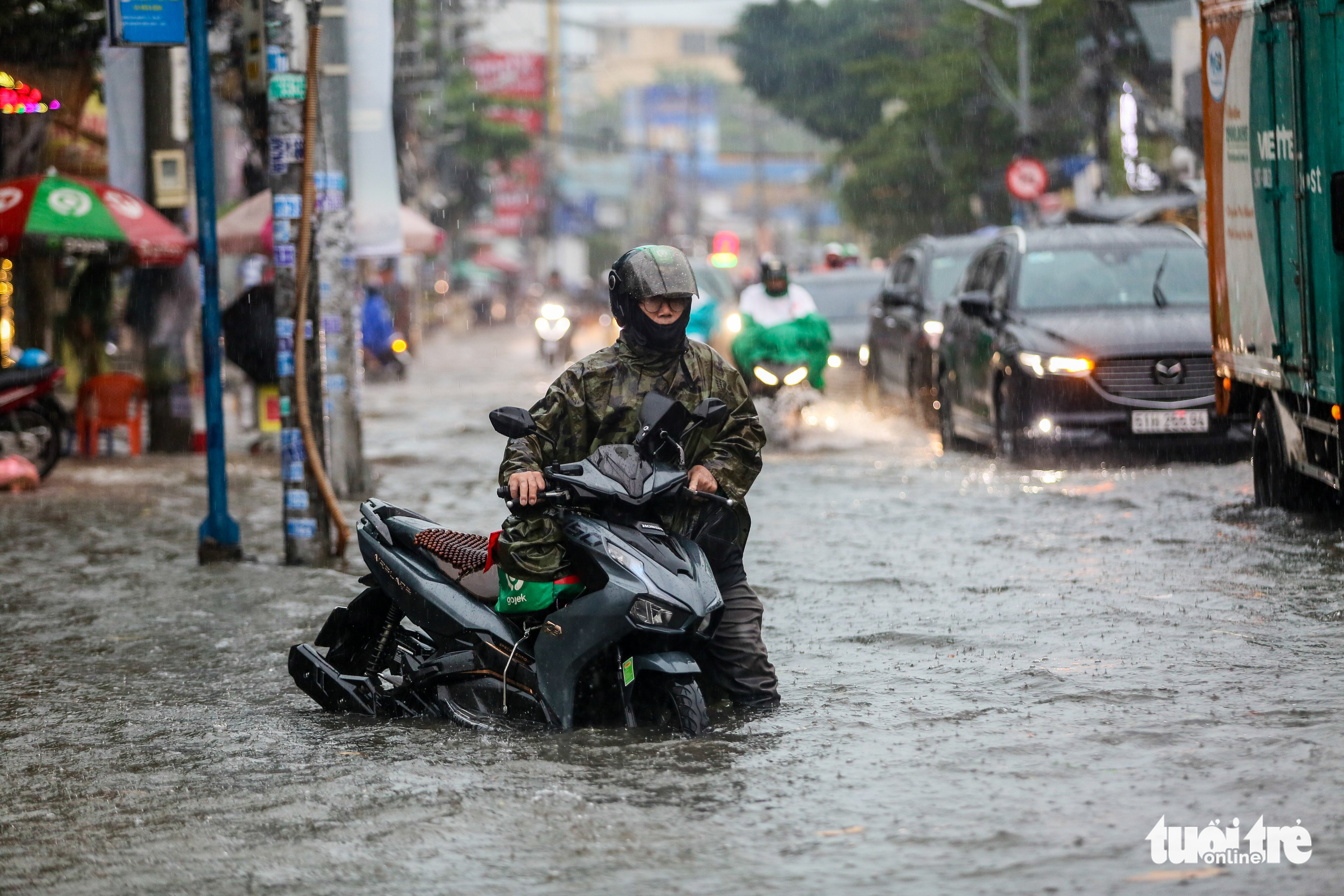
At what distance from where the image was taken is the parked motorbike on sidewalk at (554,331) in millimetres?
32156

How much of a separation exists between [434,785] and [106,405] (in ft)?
43.5

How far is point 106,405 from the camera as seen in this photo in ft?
58.5

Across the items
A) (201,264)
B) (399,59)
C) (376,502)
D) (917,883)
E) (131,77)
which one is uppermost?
(399,59)

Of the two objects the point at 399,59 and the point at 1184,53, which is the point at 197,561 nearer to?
the point at 1184,53

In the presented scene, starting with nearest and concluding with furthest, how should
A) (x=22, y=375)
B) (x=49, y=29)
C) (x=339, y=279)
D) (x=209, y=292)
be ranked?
(x=209, y=292) < (x=339, y=279) < (x=22, y=375) < (x=49, y=29)

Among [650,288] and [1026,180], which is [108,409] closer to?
[650,288]

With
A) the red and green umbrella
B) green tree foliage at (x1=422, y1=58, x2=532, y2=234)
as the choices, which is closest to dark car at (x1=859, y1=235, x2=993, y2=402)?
the red and green umbrella

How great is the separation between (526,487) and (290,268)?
4969mm

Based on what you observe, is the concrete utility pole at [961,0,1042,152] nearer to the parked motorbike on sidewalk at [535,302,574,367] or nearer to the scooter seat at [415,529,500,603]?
the parked motorbike on sidewalk at [535,302,574,367]

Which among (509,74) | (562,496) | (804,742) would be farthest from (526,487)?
(509,74)

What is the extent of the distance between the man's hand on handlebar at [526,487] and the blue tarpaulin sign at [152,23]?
5.56m

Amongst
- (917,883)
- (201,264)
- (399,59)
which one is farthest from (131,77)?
(399,59)

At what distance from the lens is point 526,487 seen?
5.64 m

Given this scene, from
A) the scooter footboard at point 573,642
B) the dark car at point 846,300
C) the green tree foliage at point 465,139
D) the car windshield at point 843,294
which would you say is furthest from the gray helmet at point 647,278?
the green tree foliage at point 465,139
